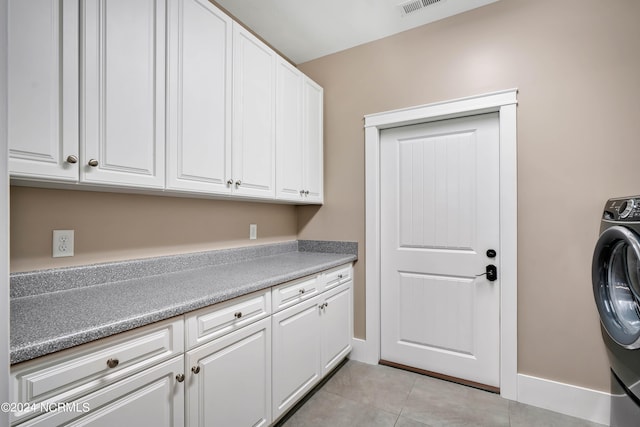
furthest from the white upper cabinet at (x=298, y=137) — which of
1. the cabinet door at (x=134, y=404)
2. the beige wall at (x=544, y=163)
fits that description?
the cabinet door at (x=134, y=404)

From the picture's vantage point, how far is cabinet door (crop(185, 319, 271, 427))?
1181 mm

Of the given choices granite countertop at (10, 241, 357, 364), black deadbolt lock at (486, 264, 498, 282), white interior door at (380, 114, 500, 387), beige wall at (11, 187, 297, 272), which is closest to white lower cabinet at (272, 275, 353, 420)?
granite countertop at (10, 241, 357, 364)

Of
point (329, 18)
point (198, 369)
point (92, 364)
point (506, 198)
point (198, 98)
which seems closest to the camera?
point (92, 364)

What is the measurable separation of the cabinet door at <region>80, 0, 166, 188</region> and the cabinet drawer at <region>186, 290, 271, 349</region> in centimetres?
63

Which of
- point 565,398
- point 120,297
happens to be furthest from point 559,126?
point 120,297

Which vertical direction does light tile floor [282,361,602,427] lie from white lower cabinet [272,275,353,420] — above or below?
below

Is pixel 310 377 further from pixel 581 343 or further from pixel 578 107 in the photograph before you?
pixel 578 107

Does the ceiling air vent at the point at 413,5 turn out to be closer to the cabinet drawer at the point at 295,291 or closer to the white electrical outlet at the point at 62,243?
the cabinet drawer at the point at 295,291

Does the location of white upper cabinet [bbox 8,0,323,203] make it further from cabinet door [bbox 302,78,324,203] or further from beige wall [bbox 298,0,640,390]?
beige wall [bbox 298,0,640,390]

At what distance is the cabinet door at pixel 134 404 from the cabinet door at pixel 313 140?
5.25 feet

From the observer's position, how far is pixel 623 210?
1.42 metres

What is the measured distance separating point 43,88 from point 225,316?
1.07 metres

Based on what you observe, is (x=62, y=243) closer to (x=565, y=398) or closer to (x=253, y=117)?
(x=253, y=117)

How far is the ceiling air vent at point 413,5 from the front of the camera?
203cm
